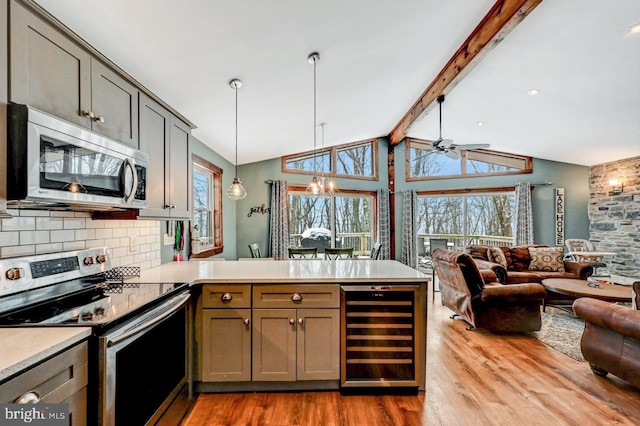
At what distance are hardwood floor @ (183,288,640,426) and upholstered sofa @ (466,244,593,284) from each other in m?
2.05

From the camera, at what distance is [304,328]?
7.60 ft

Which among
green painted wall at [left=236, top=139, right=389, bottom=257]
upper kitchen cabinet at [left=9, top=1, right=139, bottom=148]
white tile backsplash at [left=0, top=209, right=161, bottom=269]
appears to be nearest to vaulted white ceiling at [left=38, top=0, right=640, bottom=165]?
upper kitchen cabinet at [left=9, top=1, right=139, bottom=148]

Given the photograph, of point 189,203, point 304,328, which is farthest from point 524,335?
point 189,203

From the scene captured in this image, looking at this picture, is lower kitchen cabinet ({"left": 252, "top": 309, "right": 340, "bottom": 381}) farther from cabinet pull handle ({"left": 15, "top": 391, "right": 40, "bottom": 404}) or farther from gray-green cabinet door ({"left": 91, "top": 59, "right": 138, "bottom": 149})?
gray-green cabinet door ({"left": 91, "top": 59, "right": 138, "bottom": 149})

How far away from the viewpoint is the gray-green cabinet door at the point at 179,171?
2486mm

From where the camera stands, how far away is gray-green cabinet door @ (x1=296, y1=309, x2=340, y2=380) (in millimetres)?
2316

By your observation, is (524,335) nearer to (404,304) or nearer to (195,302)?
(404,304)

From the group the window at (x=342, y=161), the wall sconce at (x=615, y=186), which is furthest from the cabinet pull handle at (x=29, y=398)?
the wall sconce at (x=615, y=186)

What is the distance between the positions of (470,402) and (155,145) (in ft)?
9.88

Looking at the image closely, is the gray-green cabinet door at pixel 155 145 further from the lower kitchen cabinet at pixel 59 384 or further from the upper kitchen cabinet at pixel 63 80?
the lower kitchen cabinet at pixel 59 384

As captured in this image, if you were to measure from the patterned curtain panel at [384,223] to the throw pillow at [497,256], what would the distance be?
219 cm

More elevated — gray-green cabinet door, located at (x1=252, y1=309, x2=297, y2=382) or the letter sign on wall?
the letter sign on wall

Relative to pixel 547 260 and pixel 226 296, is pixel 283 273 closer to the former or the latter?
pixel 226 296

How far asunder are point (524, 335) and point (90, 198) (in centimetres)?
436
